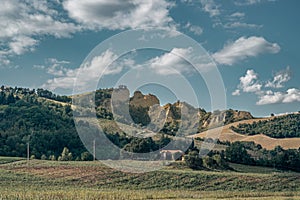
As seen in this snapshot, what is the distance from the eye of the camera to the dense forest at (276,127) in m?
156

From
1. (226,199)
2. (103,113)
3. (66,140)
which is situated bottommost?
(226,199)

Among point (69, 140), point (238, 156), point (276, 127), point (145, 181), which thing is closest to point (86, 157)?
point (69, 140)

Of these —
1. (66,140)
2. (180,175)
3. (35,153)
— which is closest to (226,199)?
(180,175)

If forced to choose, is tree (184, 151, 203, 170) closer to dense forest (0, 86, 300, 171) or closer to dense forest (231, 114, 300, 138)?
dense forest (0, 86, 300, 171)

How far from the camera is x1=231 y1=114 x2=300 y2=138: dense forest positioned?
15600cm

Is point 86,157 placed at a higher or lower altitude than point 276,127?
lower

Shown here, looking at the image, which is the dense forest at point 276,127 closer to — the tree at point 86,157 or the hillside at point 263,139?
the hillside at point 263,139

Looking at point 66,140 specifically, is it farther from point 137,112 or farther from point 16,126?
point 137,112

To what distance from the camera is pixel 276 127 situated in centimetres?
16600

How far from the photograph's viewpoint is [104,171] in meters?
60.1

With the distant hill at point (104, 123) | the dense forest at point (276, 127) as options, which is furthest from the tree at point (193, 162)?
the dense forest at point (276, 127)

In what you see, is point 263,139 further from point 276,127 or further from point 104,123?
point 104,123

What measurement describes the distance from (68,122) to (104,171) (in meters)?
64.7

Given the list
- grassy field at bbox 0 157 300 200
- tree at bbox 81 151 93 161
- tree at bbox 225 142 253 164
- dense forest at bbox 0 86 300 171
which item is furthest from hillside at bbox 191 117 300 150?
grassy field at bbox 0 157 300 200
